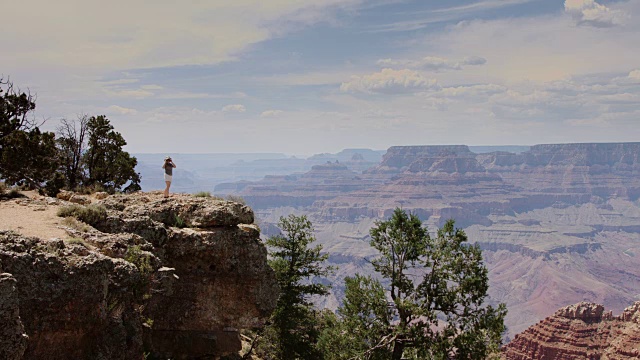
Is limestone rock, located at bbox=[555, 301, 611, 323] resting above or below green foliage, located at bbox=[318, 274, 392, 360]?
below

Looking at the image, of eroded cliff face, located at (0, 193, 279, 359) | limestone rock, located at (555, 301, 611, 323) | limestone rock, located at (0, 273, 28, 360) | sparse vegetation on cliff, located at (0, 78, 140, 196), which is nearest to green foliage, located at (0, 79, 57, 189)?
sparse vegetation on cliff, located at (0, 78, 140, 196)

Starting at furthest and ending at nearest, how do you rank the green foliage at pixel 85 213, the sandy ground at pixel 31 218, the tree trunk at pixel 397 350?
1. the tree trunk at pixel 397 350
2. the green foliage at pixel 85 213
3. the sandy ground at pixel 31 218

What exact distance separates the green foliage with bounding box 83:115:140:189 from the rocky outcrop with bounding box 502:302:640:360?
95.5 meters

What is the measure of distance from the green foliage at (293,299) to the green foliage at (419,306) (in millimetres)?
5169

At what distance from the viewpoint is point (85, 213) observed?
21.2 m

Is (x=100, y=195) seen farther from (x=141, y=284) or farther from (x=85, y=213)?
(x=141, y=284)

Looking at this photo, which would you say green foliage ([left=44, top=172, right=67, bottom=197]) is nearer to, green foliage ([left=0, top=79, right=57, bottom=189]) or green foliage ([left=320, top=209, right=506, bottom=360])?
green foliage ([left=0, top=79, right=57, bottom=189])

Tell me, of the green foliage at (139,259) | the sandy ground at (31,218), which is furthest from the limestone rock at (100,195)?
the green foliage at (139,259)

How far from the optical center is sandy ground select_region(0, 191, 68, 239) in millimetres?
17656

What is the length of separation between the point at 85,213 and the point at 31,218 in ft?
6.63

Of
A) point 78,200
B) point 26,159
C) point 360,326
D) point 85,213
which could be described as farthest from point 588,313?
point 85,213

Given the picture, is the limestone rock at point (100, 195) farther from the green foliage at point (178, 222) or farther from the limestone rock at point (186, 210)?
the green foliage at point (178, 222)

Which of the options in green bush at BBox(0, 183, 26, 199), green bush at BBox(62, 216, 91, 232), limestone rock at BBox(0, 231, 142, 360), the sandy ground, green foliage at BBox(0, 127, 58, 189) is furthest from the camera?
green foliage at BBox(0, 127, 58, 189)

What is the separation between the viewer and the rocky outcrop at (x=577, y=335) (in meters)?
105
